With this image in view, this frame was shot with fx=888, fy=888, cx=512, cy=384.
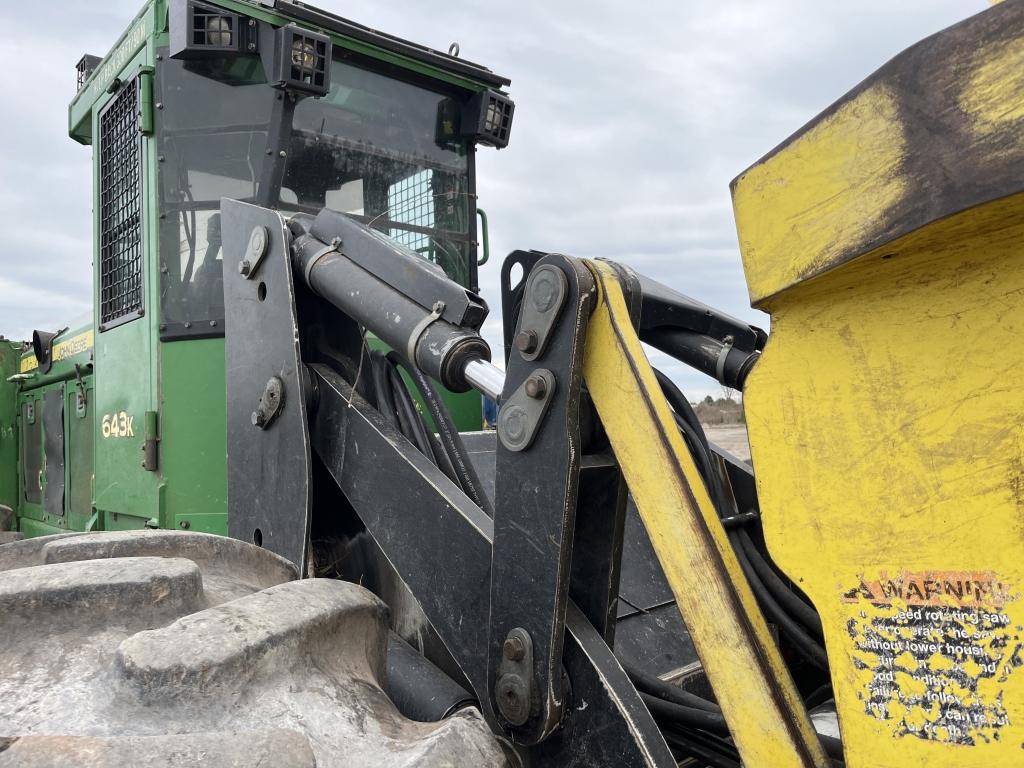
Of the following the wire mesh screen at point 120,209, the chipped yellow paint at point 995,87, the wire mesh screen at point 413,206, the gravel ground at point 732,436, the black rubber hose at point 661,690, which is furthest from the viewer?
the gravel ground at point 732,436

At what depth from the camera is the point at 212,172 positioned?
110 inches

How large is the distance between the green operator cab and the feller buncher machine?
0.97 m

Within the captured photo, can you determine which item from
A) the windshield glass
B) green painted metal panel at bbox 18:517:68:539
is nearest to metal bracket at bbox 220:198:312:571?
the windshield glass

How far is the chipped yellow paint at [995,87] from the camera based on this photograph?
0.74 m

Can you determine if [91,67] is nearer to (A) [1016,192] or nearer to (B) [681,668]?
(B) [681,668]

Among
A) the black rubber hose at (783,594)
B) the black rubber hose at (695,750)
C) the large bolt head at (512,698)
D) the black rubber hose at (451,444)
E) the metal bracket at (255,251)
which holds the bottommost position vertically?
the black rubber hose at (695,750)

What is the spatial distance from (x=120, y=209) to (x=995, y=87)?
3.01 m

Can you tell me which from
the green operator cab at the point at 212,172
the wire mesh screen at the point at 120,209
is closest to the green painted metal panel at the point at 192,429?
the green operator cab at the point at 212,172

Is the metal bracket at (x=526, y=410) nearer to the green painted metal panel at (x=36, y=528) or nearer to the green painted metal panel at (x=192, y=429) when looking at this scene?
the green painted metal panel at (x=192, y=429)

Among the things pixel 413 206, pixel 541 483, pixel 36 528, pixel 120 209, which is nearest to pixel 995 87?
pixel 541 483

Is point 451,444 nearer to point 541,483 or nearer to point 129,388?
point 541,483

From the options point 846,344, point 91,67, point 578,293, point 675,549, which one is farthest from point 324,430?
point 91,67

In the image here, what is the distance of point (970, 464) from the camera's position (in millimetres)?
823

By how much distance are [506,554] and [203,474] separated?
1768mm
